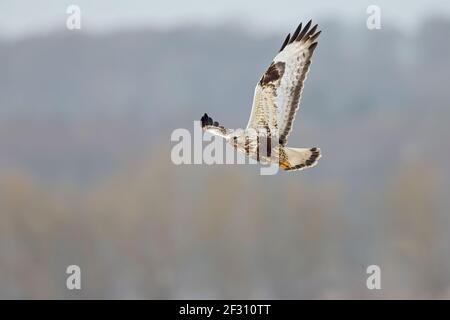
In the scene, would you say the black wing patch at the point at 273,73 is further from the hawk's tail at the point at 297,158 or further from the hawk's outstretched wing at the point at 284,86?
the hawk's tail at the point at 297,158

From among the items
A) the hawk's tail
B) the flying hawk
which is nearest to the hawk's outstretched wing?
the flying hawk

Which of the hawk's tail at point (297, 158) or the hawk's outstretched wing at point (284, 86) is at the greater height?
the hawk's outstretched wing at point (284, 86)

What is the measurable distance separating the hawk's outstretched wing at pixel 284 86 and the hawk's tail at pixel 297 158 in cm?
14

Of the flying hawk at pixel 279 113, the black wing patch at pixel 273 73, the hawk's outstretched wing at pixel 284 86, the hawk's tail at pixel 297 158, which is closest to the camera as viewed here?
the flying hawk at pixel 279 113

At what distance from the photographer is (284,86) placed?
13242 millimetres

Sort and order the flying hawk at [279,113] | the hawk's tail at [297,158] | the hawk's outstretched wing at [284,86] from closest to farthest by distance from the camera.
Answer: the flying hawk at [279,113] < the hawk's tail at [297,158] < the hawk's outstretched wing at [284,86]

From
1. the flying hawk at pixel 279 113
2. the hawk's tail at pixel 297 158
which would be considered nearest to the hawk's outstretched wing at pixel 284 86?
the flying hawk at pixel 279 113

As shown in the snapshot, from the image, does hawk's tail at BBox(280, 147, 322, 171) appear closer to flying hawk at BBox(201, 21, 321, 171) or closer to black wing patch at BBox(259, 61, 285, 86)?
flying hawk at BBox(201, 21, 321, 171)

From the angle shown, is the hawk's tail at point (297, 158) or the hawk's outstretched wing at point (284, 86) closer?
the hawk's tail at point (297, 158)

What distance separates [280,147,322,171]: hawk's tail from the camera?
1291 centimetres

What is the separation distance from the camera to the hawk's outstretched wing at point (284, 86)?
1302 cm

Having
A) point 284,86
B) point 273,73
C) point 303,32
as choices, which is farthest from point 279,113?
point 303,32

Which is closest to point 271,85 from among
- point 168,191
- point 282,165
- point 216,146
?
point 282,165

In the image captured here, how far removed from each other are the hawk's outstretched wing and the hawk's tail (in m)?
0.14
